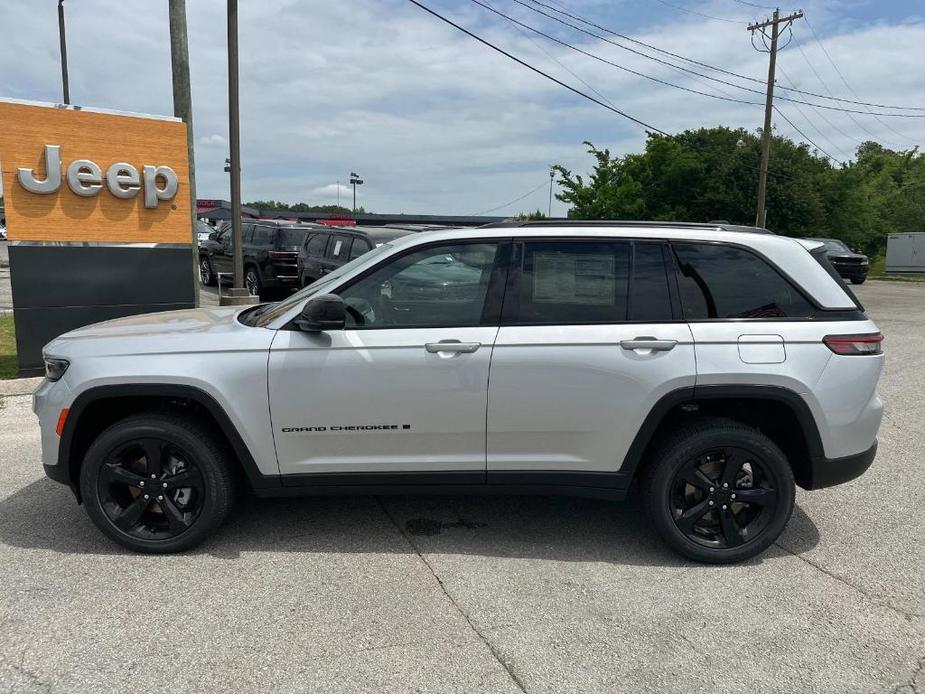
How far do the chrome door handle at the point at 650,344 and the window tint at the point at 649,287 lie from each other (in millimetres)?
130

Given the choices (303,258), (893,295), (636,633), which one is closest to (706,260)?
(636,633)

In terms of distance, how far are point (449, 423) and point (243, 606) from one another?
1.28 metres

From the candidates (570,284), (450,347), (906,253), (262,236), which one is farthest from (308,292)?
(906,253)

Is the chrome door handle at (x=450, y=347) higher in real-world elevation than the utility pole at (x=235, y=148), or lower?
lower

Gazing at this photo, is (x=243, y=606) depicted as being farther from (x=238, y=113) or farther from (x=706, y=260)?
(x=238, y=113)

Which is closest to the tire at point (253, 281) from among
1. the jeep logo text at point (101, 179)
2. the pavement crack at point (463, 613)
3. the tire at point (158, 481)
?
the jeep logo text at point (101, 179)

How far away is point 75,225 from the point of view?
26.1ft

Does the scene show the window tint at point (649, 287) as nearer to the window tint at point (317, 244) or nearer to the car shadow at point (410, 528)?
the car shadow at point (410, 528)

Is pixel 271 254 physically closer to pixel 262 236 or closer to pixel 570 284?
pixel 262 236

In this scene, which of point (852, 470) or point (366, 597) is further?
point (852, 470)

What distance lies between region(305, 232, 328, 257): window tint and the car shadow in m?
9.00

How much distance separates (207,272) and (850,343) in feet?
59.3

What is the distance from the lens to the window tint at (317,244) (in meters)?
13.3

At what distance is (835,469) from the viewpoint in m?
3.73
